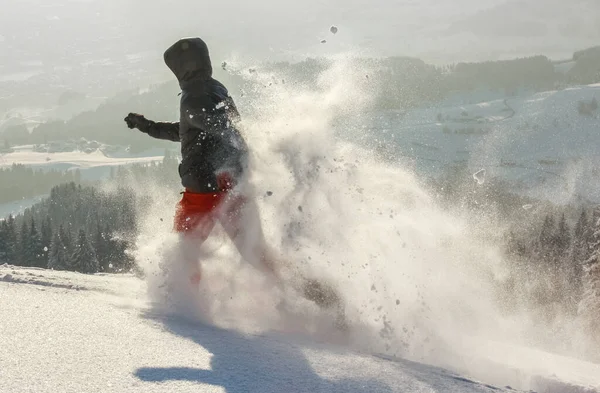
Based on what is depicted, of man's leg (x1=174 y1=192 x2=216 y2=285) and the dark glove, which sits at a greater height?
the dark glove

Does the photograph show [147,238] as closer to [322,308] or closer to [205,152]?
[205,152]

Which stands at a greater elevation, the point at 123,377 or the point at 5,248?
the point at 123,377

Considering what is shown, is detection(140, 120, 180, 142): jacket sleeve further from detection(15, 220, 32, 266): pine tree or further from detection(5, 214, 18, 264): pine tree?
detection(15, 220, 32, 266): pine tree

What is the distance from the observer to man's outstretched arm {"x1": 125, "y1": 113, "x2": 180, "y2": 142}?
738cm

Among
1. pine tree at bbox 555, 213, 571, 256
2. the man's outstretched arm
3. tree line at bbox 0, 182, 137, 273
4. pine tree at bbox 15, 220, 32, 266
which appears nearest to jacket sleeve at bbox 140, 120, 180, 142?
the man's outstretched arm

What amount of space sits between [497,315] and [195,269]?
4302 mm

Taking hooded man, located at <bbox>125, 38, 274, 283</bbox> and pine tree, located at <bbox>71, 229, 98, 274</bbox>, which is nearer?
hooded man, located at <bbox>125, 38, 274, 283</bbox>

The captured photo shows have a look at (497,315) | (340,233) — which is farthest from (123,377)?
(497,315)

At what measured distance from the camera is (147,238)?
787 cm

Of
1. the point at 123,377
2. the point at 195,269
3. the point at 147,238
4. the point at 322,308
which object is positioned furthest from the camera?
the point at 147,238

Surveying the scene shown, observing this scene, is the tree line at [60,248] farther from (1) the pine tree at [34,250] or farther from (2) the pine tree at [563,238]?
(2) the pine tree at [563,238]

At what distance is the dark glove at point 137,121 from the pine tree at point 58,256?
48.3 metres

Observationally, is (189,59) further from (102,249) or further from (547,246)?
(102,249)

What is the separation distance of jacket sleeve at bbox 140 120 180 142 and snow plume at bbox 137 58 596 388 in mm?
828
